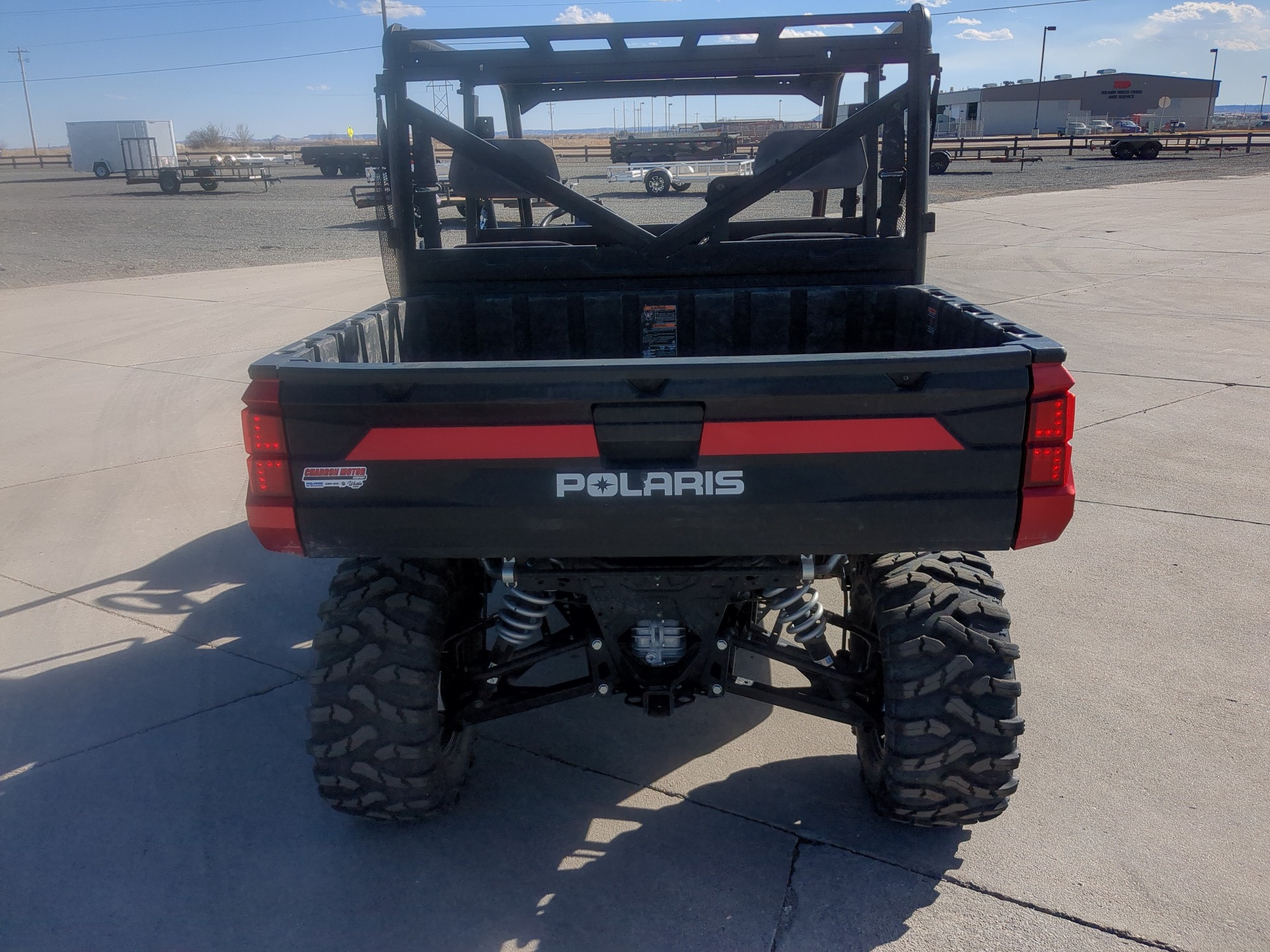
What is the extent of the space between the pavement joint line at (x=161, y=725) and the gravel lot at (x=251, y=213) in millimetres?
3512

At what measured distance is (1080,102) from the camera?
97375 mm

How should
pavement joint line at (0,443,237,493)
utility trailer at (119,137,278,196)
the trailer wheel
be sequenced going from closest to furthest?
1. pavement joint line at (0,443,237,493)
2. utility trailer at (119,137,278,196)
3. the trailer wheel

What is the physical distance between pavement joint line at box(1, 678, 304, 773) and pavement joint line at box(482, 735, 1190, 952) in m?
0.98

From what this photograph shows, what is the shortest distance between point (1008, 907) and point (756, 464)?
143cm

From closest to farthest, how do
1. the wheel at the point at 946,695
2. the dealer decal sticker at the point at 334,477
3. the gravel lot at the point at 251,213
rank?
the dealer decal sticker at the point at 334,477, the wheel at the point at 946,695, the gravel lot at the point at 251,213

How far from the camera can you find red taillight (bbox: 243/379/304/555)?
8.38ft

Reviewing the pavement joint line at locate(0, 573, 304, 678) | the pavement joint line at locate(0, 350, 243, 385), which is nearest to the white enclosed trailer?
the pavement joint line at locate(0, 350, 243, 385)

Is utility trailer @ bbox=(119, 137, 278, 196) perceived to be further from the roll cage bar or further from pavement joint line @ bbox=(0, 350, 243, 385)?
the roll cage bar

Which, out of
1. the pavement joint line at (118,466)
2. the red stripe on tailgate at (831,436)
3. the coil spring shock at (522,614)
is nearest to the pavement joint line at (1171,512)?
the red stripe on tailgate at (831,436)

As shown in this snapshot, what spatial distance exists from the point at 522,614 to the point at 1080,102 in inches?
4295

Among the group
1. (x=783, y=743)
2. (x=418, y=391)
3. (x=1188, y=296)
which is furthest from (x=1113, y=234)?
(x=418, y=391)

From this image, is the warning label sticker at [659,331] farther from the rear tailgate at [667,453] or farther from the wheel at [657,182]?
the wheel at [657,182]

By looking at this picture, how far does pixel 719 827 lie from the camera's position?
125 inches

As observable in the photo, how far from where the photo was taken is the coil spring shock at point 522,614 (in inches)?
121
